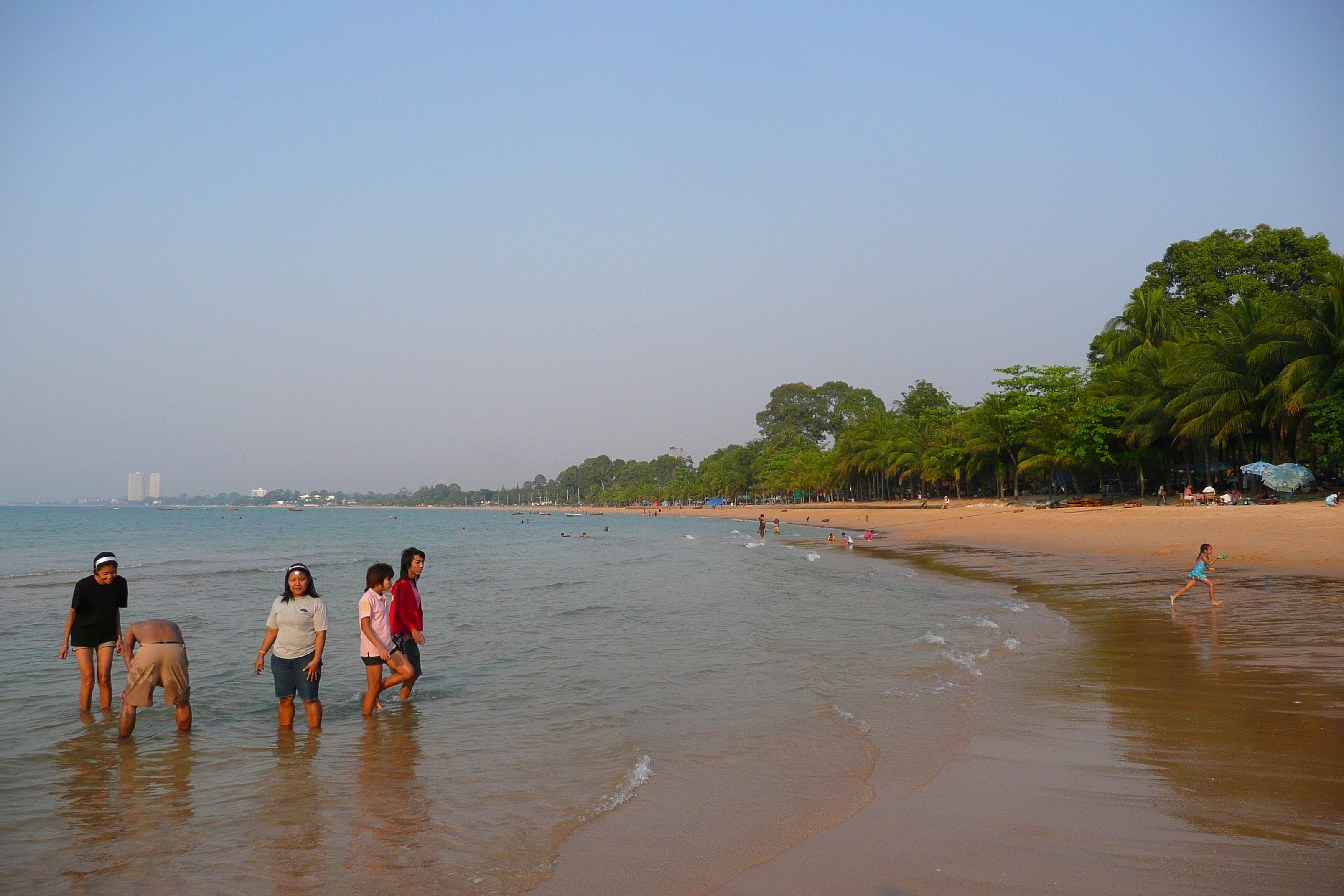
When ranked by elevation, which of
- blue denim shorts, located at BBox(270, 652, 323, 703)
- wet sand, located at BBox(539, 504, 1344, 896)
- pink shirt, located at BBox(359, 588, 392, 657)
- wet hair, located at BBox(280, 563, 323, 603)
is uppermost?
wet hair, located at BBox(280, 563, 323, 603)

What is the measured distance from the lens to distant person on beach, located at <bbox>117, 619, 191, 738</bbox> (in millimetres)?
6602

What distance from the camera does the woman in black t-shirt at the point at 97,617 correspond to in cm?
713

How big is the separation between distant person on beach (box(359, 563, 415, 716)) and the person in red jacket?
0.25ft

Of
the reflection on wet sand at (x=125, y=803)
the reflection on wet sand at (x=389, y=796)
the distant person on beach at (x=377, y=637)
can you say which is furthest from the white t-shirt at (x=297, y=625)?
the reflection on wet sand at (x=125, y=803)

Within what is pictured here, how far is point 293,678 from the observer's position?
22.9 feet

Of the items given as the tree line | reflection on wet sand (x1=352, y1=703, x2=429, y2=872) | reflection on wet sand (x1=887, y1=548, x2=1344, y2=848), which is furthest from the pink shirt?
the tree line

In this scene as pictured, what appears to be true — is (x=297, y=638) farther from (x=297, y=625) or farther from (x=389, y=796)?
(x=389, y=796)

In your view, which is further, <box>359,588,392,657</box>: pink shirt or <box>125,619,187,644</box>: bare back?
<box>359,588,392,657</box>: pink shirt

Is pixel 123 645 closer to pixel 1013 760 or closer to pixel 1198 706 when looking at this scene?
pixel 1013 760

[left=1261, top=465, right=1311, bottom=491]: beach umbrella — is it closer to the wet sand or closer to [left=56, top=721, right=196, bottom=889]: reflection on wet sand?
the wet sand

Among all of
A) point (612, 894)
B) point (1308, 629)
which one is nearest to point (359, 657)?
point (612, 894)

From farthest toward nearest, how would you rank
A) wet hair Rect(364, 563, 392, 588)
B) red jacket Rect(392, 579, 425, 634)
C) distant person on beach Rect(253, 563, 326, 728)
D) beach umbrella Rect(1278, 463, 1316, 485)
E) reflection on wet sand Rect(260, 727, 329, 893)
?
beach umbrella Rect(1278, 463, 1316, 485)
red jacket Rect(392, 579, 425, 634)
wet hair Rect(364, 563, 392, 588)
distant person on beach Rect(253, 563, 326, 728)
reflection on wet sand Rect(260, 727, 329, 893)

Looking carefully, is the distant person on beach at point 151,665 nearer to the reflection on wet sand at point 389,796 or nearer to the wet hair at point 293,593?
the wet hair at point 293,593

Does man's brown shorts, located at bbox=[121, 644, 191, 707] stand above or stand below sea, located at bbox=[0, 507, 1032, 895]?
above
